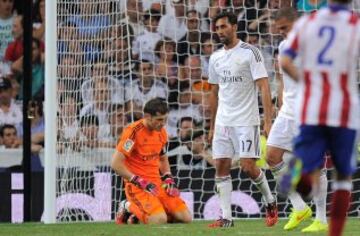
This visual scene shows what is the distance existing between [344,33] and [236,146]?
3897mm

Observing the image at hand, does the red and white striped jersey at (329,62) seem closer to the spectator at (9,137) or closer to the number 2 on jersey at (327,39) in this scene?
the number 2 on jersey at (327,39)

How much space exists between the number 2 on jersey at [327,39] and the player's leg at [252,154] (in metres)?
3.73

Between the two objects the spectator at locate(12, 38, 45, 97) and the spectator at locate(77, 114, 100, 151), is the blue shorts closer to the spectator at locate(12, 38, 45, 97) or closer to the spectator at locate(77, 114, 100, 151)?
the spectator at locate(77, 114, 100, 151)

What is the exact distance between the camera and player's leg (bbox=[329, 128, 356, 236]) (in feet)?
20.0

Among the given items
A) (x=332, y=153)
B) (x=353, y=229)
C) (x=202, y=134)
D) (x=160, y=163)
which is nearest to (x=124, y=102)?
(x=202, y=134)

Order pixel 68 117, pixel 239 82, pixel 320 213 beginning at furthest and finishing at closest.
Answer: pixel 68 117
pixel 239 82
pixel 320 213

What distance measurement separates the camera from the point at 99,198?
12.4 m

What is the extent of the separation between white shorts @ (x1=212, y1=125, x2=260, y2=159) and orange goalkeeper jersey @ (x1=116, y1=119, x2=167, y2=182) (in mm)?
1098

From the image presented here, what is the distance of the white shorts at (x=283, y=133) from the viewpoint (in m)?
9.45

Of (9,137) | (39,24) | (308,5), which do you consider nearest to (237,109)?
(308,5)

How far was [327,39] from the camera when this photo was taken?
6117 mm

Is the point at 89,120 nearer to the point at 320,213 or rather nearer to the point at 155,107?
the point at 155,107

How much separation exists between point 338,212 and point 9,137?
7.66m

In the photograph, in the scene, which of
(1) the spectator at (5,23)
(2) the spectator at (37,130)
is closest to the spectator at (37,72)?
(2) the spectator at (37,130)
